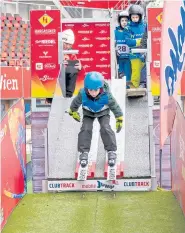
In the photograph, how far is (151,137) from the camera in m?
7.83

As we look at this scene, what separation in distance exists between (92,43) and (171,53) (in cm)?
573

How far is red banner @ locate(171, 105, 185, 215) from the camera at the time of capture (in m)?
6.16

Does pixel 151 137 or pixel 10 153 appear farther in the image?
pixel 151 137

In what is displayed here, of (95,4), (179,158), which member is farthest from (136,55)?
(95,4)

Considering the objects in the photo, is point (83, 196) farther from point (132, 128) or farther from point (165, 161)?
point (165, 161)

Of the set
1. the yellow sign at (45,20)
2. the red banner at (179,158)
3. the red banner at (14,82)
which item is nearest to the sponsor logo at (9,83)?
the red banner at (14,82)

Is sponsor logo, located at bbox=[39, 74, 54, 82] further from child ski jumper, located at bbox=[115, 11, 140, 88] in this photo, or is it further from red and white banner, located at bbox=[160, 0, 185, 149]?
red and white banner, located at bbox=[160, 0, 185, 149]

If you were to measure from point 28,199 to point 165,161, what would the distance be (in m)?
3.29

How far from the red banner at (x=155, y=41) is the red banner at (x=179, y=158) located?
195 inches

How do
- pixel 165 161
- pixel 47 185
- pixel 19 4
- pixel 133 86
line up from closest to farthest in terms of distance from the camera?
pixel 47 185
pixel 165 161
pixel 133 86
pixel 19 4

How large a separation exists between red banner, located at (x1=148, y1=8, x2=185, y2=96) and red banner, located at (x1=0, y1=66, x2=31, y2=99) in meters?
4.47

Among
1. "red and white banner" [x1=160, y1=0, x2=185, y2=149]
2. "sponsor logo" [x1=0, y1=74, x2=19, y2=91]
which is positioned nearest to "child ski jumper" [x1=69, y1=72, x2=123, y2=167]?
"red and white banner" [x1=160, y1=0, x2=185, y2=149]

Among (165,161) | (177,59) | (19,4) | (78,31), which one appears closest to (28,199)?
(177,59)

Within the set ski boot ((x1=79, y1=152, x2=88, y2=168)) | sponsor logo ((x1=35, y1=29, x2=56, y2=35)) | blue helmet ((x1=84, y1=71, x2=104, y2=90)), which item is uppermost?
sponsor logo ((x1=35, y1=29, x2=56, y2=35))
